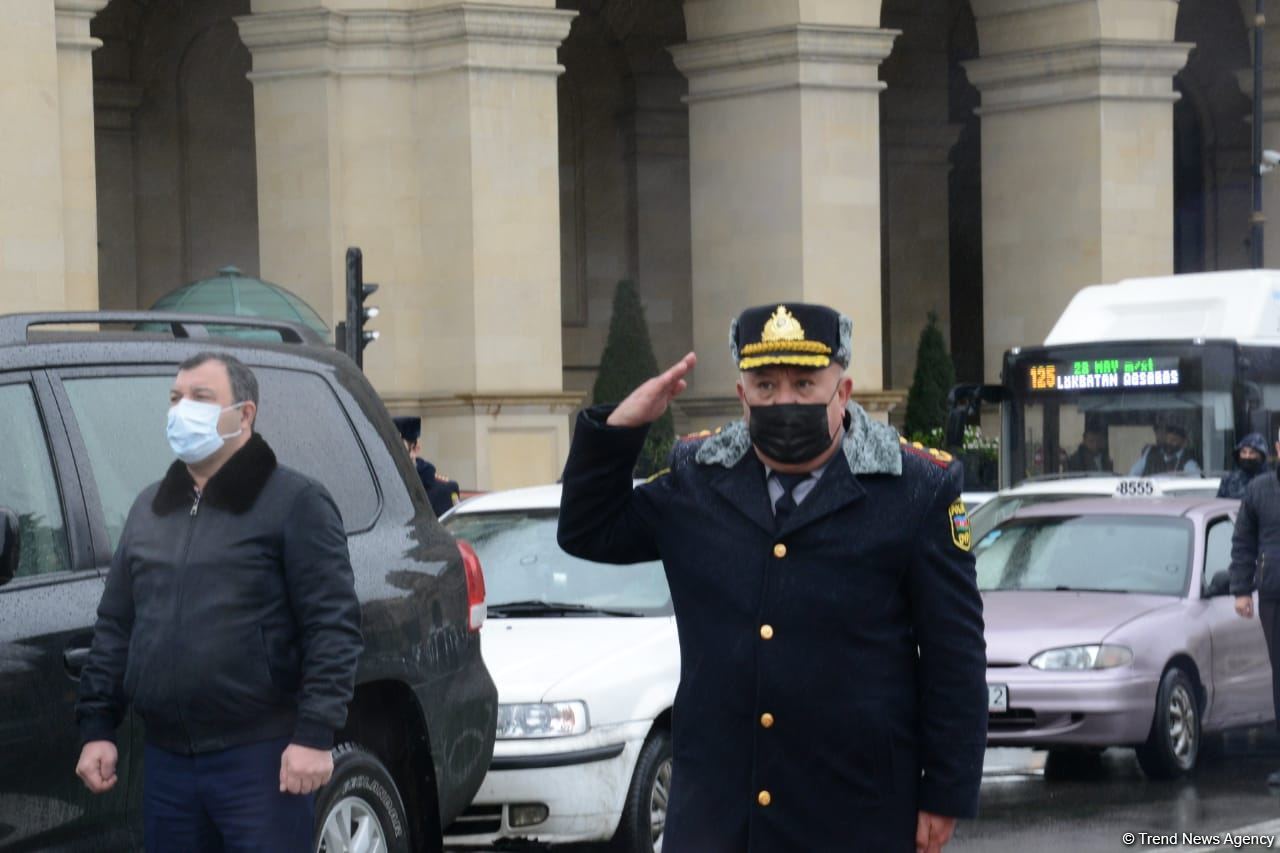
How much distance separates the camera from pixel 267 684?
5.68 metres

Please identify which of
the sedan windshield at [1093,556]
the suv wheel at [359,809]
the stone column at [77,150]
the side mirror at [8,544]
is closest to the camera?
the side mirror at [8,544]

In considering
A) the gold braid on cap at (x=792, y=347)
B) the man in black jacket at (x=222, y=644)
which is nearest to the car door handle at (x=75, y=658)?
the man in black jacket at (x=222, y=644)

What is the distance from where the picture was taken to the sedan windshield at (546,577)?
388 inches

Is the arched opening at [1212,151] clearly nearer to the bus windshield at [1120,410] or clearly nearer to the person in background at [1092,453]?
the bus windshield at [1120,410]

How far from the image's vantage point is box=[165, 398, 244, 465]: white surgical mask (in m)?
5.75

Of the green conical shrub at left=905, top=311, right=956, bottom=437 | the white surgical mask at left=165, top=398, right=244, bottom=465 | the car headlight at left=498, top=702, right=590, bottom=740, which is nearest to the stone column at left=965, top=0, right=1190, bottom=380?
the green conical shrub at left=905, top=311, right=956, bottom=437

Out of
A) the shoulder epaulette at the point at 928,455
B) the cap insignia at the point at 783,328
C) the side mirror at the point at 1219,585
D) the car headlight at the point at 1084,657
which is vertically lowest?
the car headlight at the point at 1084,657

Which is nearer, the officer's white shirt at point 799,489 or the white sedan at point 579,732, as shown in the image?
the officer's white shirt at point 799,489

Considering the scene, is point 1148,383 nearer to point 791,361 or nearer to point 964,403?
point 964,403

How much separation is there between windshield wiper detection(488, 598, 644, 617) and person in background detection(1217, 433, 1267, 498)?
7132mm

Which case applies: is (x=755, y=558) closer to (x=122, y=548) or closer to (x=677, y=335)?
(x=122, y=548)

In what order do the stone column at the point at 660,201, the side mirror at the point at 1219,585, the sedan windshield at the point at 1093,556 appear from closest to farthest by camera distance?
the side mirror at the point at 1219,585 < the sedan windshield at the point at 1093,556 < the stone column at the point at 660,201

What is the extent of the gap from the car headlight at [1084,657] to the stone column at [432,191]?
14478 millimetres

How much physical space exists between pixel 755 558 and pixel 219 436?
1674 mm
